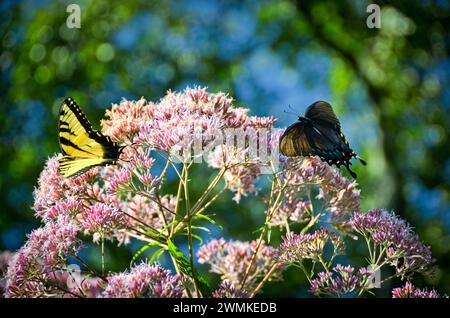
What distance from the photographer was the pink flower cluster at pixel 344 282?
135 cm

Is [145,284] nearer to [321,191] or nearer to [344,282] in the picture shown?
[344,282]

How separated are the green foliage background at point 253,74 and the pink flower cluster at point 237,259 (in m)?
3.62

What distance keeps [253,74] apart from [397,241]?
18.5ft

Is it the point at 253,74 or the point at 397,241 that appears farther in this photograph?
the point at 253,74

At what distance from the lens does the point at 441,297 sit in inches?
49.9

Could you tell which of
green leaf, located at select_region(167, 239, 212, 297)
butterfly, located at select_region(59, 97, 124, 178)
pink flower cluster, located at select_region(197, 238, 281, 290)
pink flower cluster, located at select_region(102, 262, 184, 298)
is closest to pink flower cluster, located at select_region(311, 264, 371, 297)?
pink flower cluster, located at select_region(197, 238, 281, 290)

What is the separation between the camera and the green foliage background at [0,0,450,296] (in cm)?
559

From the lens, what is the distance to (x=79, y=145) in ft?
5.01

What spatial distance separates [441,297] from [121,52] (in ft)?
18.9

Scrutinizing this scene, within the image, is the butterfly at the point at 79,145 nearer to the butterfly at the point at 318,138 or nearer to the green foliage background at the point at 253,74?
the butterfly at the point at 318,138

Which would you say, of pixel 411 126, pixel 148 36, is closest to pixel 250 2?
pixel 148 36

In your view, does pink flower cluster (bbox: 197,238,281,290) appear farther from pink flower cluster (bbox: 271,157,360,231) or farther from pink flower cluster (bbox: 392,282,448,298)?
pink flower cluster (bbox: 392,282,448,298)

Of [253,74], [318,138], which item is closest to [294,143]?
[318,138]
